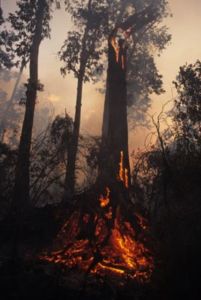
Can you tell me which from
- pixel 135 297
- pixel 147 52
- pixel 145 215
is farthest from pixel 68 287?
pixel 147 52

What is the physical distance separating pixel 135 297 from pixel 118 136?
19.7 ft

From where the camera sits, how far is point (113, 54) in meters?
12.5

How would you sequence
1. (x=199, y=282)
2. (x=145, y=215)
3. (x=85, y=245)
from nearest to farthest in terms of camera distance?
(x=199, y=282), (x=85, y=245), (x=145, y=215)

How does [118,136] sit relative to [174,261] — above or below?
above

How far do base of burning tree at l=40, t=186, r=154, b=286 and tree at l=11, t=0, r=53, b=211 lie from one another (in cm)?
378

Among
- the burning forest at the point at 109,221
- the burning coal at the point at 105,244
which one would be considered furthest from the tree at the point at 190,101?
the burning coal at the point at 105,244

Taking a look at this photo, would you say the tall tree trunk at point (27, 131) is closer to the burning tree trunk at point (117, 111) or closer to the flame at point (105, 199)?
the flame at point (105, 199)

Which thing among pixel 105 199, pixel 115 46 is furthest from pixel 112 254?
pixel 115 46

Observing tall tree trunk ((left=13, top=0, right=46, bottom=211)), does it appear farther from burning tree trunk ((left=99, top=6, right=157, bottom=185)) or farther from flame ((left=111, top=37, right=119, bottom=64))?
flame ((left=111, top=37, right=119, bottom=64))

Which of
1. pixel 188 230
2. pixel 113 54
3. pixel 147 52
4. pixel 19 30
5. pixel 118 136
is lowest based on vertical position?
pixel 188 230

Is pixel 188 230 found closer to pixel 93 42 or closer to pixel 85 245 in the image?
pixel 85 245

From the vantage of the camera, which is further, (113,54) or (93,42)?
(93,42)

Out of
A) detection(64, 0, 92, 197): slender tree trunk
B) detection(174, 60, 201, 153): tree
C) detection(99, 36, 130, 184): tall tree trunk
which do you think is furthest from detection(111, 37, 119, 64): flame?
detection(64, 0, 92, 197): slender tree trunk

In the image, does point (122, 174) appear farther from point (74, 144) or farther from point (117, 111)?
point (74, 144)
